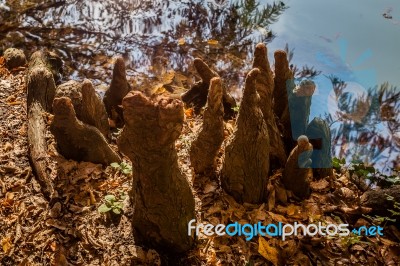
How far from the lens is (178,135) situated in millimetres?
1897

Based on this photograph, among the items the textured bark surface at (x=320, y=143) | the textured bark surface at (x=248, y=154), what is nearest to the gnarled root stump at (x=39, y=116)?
the textured bark surface at (x=248, y=154)

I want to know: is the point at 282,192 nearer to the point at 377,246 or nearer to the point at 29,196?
the point at 377,246

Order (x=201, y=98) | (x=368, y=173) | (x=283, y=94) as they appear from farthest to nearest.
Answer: (x=201, y=98) → (x=368, y=173) → (x=283, y=94)

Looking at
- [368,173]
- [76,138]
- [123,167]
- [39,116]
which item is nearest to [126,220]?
[123,167]

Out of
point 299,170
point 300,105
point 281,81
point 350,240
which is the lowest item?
point 350,240

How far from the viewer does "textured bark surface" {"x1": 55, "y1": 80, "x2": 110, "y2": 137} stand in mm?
3047

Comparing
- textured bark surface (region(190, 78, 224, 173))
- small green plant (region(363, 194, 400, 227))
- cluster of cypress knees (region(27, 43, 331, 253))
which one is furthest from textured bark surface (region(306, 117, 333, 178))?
textured bark surface (region(190, 78, 224, 173))

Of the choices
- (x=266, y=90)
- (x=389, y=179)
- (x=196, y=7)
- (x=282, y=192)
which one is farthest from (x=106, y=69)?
(x=389, y=179)

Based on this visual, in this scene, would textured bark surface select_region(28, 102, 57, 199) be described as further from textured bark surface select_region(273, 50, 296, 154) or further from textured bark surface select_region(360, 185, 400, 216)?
textured bark surface select_region(360, 185, 400, 216)

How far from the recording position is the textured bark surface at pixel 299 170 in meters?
2.60

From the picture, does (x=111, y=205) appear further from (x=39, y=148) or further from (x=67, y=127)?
(x=39, y=148)

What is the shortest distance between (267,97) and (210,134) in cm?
61

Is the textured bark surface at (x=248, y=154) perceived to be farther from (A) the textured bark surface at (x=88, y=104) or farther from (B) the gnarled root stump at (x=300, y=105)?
(A) the textured bark surface at (x=88, y=104)

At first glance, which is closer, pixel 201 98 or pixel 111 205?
pixel 111 205
